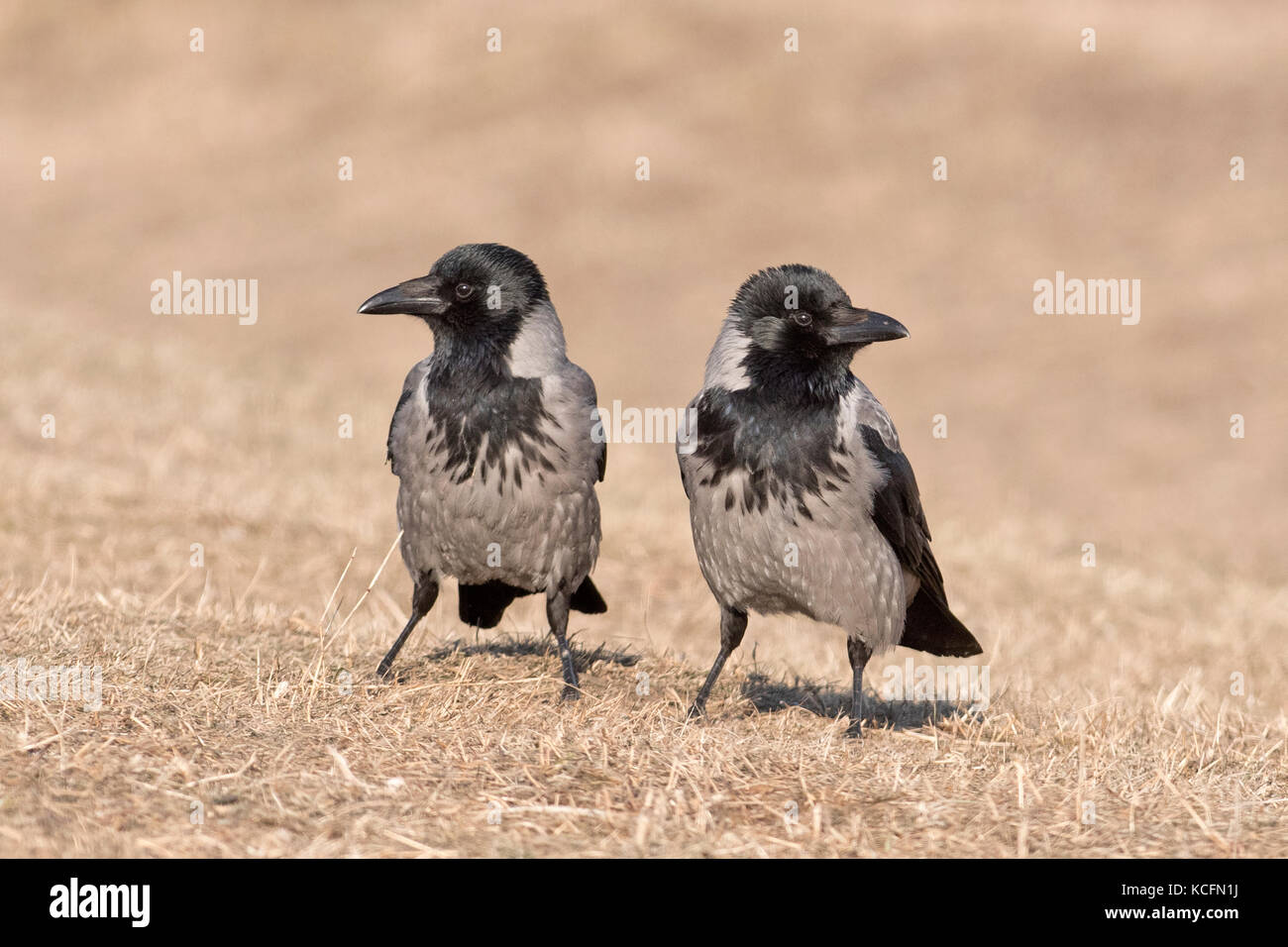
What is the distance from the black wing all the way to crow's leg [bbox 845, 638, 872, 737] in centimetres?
37

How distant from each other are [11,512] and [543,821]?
8.08m

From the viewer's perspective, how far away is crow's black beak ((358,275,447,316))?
264 inches

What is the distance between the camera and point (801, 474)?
618cm

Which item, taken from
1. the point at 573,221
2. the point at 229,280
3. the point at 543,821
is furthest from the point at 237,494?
the point at 573,221

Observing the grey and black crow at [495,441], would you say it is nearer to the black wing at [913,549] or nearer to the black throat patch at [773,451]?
the black throat patch at [773,451]

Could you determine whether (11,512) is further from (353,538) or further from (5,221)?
(5,221)

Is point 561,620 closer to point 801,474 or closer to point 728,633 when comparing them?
point 728,633

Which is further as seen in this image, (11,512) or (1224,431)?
(1224,431)

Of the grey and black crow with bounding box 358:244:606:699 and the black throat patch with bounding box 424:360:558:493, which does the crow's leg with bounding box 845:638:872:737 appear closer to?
the grey and black crow with bounding box 358:244:606:699

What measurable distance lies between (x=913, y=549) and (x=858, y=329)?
107 cm

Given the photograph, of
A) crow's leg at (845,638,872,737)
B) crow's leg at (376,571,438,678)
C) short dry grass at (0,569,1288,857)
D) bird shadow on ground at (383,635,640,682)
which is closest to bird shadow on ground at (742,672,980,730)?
short dry grass at (0,569,1288,857)

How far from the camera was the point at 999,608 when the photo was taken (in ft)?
39.2

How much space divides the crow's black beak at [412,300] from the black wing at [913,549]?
81.0 inches

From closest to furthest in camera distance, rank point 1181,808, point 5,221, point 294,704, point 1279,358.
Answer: point 1181,808, point 294,704, point 1279,358, point 5,221
